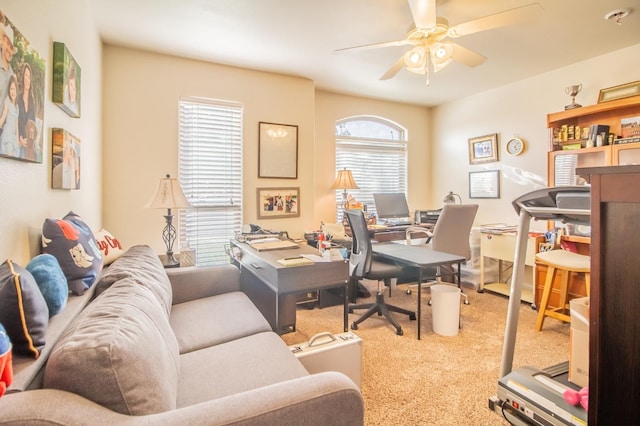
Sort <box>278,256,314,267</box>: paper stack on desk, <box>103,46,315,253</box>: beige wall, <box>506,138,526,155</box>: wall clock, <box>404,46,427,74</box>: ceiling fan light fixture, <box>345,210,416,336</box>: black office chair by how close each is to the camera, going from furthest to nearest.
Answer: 1. <box>506,138,526,155</box>: wall clock
2. <box>103,46,315,253</box>: beige wall
3. <box>345,210,416,336</box>: black office chair
4. <box>404,46,427,74</box>: ceiling fan light fixture
5. <box>278,256,314,267</box>: paper stack on desk

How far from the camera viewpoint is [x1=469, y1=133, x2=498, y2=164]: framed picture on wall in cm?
416

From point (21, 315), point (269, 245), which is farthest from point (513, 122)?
point (21, 315)

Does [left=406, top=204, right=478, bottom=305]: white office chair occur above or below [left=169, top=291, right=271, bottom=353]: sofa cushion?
above

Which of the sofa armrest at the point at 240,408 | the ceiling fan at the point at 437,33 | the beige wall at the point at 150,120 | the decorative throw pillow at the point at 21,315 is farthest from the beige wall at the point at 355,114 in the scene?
the decorative throw pillow at the point at 21,315

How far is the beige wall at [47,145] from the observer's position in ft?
4.00

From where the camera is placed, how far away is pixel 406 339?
8.35 ft

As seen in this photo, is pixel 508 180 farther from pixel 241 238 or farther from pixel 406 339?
pixel 241 238

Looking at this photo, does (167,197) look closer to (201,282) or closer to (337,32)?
(201,282)

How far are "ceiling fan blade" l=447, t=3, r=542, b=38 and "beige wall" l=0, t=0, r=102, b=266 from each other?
2.31 meters

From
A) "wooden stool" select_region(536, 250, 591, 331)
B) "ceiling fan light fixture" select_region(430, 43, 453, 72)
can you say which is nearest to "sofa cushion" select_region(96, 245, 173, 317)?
"ceiling fan light fixture" select_region(430, 43, 453, 72)

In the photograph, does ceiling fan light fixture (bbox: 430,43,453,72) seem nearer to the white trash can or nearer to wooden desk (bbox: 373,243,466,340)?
wooden desk (bbox: 373,243,466,340)

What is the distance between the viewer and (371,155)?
479cm

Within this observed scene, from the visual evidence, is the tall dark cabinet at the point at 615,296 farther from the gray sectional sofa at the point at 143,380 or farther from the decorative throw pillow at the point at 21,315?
the decorative throw pillow at the point at 21,315

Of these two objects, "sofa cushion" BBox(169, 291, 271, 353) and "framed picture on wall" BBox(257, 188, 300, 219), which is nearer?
"sofa cushion" BBox(169, 291, 271, 353)
